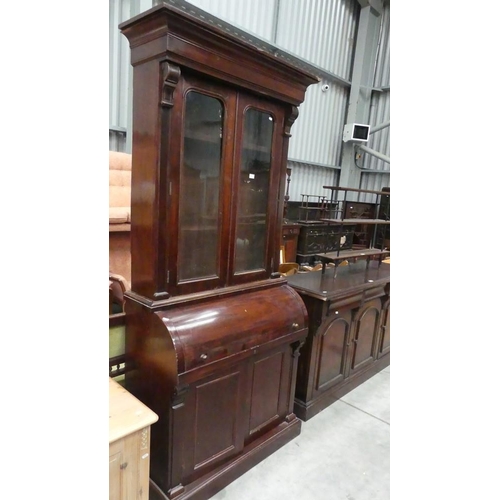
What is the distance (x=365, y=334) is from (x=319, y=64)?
4.53m

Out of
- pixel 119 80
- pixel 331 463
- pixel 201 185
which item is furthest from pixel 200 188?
pixel 119 80

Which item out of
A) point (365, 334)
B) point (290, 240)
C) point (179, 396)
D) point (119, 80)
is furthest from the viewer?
point (290, 240)

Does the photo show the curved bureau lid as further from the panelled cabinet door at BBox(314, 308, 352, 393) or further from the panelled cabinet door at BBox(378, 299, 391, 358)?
the panelled cabinet door at BBox(378, 299, 391, 358)

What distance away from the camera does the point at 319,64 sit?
551 cm

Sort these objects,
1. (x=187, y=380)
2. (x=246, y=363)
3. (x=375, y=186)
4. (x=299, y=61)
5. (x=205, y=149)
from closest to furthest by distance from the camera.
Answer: (x=187, y=380)
(x=205, y=149)
(x=246, y=363)
(x=299, y=61)
(x=375, y=186)

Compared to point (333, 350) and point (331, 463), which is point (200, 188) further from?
point (331, 463)

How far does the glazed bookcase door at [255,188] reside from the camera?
5.16 ft

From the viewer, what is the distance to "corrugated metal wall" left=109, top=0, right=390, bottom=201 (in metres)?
4.52

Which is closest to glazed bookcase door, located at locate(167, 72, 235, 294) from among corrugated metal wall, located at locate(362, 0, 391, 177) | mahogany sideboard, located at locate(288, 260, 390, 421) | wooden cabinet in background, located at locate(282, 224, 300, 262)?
mahogany sideboard, located at locate(288, 260, 390, 421)
